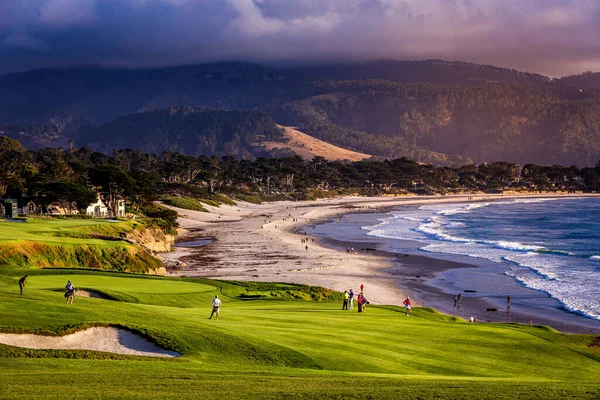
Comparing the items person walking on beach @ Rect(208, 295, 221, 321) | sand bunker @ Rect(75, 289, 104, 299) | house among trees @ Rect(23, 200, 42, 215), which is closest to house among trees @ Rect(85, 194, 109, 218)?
house among trees @ Rect(23, 200, 42, 215)

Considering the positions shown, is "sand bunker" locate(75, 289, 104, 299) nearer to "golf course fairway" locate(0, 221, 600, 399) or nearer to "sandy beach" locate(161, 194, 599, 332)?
"golf course fairway" locate(0, 221, 600, 399)

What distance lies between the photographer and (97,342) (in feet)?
68.4

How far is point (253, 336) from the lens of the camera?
22.9 meters

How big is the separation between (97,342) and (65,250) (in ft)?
92.5

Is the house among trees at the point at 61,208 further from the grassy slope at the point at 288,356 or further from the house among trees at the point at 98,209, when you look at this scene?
the grassy slope at the point at 288,356

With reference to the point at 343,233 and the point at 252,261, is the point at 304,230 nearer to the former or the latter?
the point at 343,233

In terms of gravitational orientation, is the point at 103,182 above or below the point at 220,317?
above

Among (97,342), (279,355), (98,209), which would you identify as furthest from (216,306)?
(98,209)

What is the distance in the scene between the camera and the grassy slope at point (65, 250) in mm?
43281

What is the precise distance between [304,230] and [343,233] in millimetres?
6466

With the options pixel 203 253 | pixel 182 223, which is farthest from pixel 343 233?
pixel 203 253

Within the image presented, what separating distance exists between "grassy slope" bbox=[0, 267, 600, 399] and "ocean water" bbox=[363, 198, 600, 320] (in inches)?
708

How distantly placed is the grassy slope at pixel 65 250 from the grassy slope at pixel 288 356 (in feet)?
32.2

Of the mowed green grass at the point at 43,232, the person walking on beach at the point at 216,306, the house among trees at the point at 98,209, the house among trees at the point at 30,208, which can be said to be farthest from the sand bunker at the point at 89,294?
the house among trees at the point at 30,208
